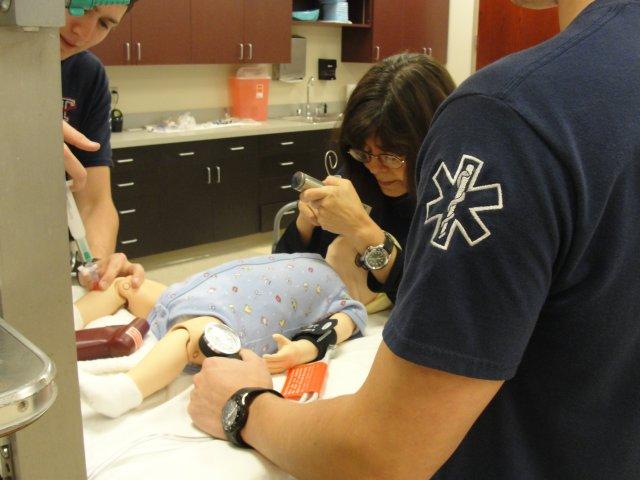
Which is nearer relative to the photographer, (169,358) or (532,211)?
(532,211)

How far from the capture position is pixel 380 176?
2.19m

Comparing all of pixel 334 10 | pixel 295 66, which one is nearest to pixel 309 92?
pixel 295 66

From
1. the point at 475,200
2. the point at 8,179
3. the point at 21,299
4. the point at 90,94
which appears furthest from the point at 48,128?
the point at 90,94

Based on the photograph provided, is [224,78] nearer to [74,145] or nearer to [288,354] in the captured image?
[288,354]

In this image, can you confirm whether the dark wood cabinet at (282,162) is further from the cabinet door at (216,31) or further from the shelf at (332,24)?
the shelf at (332,24)

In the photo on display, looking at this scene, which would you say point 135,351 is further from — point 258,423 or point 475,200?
point 475,200

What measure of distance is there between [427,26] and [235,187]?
9.05ft

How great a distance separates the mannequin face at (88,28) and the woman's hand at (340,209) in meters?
0.70

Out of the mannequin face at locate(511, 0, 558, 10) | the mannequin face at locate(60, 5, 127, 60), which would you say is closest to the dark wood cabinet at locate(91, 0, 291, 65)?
the mannequin face at locate(60, 5, 127, 60)

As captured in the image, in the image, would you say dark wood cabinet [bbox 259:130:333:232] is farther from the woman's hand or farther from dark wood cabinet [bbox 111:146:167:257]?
the woman's hand

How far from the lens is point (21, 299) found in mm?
680

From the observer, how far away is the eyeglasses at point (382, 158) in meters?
2.11

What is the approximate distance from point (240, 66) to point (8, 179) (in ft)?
17.4

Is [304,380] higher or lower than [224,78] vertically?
lower
